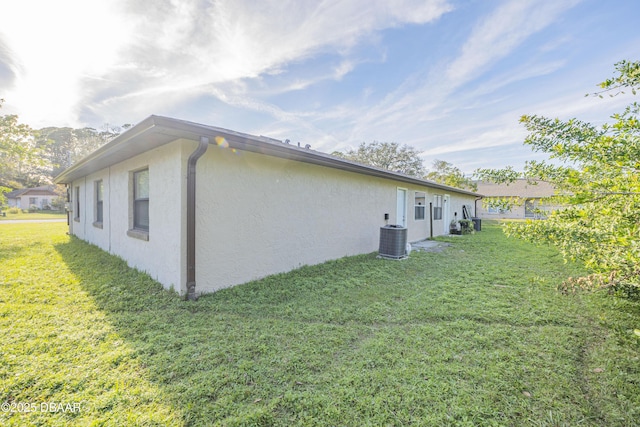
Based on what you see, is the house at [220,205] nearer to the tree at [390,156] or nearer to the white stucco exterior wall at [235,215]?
the white stucco exterior wall at [235,215]

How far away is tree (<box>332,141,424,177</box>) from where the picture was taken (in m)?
31.1

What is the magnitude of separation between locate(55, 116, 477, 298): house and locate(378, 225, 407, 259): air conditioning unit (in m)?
0.67

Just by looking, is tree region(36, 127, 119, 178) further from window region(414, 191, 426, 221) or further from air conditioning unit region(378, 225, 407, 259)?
air conditioning unit region(378, 225, 407, 259)

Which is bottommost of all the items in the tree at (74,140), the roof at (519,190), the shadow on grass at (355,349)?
the shadow on grass at (355,349)

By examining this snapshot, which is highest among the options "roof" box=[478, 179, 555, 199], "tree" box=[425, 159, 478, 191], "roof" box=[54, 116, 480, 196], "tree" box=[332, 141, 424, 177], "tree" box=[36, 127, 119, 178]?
"tree" box=[36, 127, 119, 178]

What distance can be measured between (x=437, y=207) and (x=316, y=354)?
11525mm

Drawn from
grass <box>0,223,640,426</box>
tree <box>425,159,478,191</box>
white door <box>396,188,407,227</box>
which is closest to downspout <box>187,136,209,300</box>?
grass <box>0,223,640,426</box>

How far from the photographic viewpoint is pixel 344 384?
6.79ft

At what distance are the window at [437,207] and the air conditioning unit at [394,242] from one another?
600 centimetres

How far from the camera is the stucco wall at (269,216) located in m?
4.11

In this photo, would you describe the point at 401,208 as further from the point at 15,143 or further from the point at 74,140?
the point at 74,140

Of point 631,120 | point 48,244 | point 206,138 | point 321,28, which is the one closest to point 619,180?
point 631,120

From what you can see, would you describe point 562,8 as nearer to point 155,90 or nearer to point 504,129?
point 504,129

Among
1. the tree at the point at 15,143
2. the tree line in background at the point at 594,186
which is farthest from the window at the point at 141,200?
the tree at the point at 15,143
